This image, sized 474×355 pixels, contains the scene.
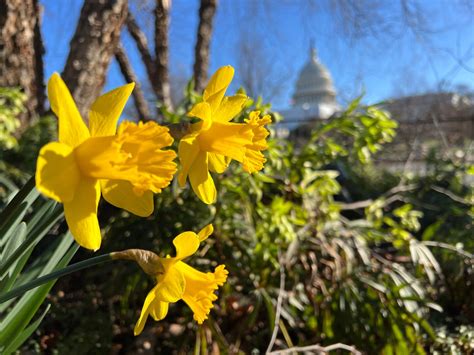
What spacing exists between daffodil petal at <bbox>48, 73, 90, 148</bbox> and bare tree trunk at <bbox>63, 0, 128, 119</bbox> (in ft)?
6.32

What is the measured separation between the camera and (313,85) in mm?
33906

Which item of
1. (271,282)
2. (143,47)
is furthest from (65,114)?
(143,47)

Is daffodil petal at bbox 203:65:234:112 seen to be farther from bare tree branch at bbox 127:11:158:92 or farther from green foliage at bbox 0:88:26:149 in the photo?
bare tree branch at bbox 127:11:158:92

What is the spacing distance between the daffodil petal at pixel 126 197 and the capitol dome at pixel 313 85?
33297 mm

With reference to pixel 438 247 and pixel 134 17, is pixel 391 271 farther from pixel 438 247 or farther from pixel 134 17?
pixel 134 17

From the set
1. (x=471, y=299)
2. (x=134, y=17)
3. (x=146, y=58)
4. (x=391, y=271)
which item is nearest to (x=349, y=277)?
(x=391, y=271)

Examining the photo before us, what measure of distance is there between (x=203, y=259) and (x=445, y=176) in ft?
6.80

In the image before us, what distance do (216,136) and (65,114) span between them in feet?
0.68

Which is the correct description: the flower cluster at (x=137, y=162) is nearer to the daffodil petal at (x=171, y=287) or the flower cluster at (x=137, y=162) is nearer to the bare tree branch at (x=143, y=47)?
the daffodil petal at (x=171, y=287)

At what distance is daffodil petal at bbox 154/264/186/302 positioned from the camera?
22.5 inches

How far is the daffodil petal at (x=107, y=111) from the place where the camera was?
525 millimetres

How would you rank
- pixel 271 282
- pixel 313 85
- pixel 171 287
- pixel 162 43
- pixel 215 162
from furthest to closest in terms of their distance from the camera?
pixel 313 85
pixel 162 43
pixel 271 282
pixel 215 162
pixel 171 287

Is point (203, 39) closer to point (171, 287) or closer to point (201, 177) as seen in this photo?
point (201, 177)

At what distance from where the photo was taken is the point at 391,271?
1.60 m
